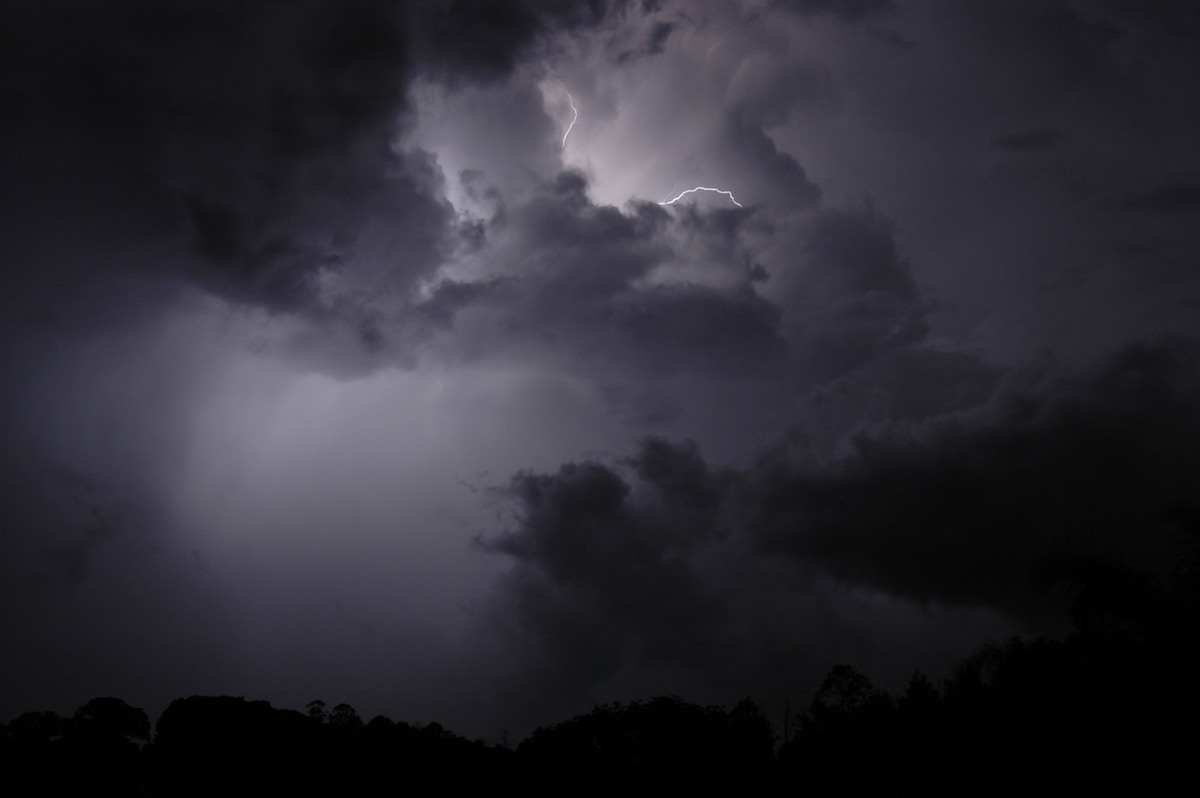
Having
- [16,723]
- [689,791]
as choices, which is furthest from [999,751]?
[16,723]

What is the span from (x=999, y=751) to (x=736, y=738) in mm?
22286

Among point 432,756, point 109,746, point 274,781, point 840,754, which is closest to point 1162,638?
point 840,754

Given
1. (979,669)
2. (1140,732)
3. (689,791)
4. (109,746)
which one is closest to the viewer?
(1140,732)

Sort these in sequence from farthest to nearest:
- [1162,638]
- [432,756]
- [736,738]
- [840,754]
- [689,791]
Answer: [432,756], [736,738], [689,791], [840,754], [1162,638]

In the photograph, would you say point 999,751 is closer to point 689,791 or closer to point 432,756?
point 689,791

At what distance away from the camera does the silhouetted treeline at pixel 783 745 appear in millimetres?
22078

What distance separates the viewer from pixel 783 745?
157 feet

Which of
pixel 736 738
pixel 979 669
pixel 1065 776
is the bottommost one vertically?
pixel 1065 776

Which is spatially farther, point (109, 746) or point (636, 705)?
point (109, 746)

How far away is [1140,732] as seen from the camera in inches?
818

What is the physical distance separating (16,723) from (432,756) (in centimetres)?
4421

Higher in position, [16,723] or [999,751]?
[16,723]

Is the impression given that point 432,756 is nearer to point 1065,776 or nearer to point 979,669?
point 979,669

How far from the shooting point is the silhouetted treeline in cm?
2208
